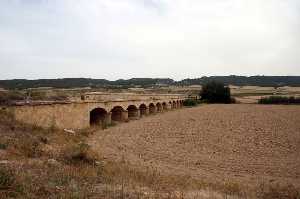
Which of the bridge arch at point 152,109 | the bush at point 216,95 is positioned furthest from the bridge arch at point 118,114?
the bush at point 216,95

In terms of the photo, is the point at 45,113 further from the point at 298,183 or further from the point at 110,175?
the point at 298,183

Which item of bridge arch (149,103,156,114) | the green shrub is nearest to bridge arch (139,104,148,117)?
bridge arch (149,103,156,114)

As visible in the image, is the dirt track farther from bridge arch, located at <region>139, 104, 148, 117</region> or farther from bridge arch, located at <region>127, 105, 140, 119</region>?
bridge arch, located at <region>139, 104, 148, 117</region>

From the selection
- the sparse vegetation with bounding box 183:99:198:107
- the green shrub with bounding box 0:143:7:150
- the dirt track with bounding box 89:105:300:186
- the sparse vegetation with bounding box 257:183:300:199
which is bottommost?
the sparse vegetation with bounding box 183:99:198:107

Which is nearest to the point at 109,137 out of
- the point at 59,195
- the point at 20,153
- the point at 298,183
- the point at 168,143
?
the point at 168,143

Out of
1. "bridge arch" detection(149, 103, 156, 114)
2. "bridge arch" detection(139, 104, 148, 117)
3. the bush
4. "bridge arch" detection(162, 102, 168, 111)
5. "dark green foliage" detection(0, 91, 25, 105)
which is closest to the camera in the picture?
"dark green foliage" detection(0, 91, 25, 105)

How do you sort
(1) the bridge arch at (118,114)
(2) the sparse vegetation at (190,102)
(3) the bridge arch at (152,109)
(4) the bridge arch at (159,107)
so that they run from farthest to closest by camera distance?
(2) the sparse vegetation at (190,102) < (4) the bridge arch at (159,107) < (3) the bridge arch at (152,109) < (1) the bridge arch at (118,114)

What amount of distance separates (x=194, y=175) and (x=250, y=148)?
7604 mm

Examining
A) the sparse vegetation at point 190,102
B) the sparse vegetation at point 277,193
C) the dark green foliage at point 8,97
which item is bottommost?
the sparse vegetation at point 190,102

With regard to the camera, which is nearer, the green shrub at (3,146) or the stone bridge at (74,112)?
the green shrub at (3,146)

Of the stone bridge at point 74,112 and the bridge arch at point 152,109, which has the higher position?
the stone bridge at point 74,112

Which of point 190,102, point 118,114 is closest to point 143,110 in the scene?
point 118,114

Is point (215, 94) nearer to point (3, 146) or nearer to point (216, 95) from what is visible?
point (216, 95)

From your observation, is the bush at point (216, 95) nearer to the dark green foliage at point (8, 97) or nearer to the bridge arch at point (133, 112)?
the bridge arch at point (133, 112)
